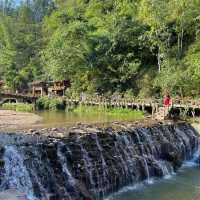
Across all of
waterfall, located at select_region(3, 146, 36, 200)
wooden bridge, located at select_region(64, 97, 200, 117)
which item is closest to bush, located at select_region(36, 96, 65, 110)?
wooden bridge, located at select_region(64, 97, 200, 117)

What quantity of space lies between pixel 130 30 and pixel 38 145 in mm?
32832

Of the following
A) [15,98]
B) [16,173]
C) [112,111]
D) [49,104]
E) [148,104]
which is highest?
[15,98]

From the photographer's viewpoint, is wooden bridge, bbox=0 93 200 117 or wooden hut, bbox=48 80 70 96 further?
wooden hut, bbox=48 80 70 96

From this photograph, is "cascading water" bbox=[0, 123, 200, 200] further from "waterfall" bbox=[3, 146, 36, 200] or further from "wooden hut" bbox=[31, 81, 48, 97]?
"wooden hut" bbox=[31, 81, 48, 97]

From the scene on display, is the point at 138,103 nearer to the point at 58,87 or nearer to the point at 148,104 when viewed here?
the point at 148,104

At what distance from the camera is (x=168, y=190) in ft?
78.5

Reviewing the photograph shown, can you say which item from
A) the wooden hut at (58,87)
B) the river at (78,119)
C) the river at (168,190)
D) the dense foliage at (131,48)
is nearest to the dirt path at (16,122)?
the river at (78,119)

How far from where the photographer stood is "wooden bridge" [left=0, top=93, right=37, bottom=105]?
60.7 metres

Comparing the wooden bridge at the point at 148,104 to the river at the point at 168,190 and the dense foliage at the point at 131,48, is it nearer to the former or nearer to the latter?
the dense foliage at the point at 131,48

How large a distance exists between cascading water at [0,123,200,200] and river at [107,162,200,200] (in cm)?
64

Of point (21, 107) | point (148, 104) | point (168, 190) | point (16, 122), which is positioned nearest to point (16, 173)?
point (168, 190)

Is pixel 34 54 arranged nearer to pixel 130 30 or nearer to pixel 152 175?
pixel 130 30

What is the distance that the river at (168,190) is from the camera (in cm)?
2272

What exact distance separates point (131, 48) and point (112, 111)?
1140cm
